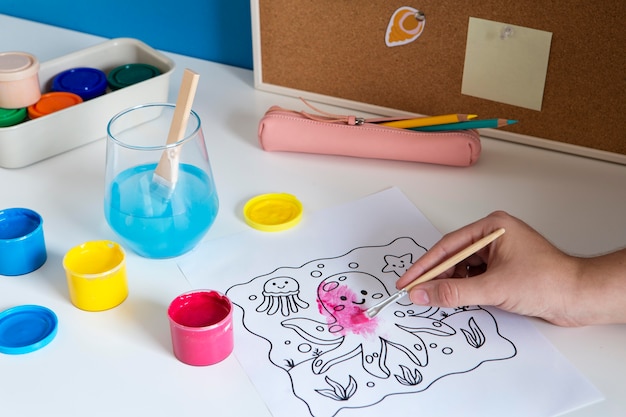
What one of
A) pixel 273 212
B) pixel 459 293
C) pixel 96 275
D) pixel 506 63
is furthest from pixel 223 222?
pixel 506 63

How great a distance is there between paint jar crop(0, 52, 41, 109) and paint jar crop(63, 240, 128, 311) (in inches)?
10.7

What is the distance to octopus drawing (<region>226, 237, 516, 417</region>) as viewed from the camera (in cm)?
71

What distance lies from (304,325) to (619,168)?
460 mm

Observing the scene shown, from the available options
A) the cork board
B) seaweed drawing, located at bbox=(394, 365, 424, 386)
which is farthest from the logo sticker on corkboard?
seaweed drawing, located at bbox=(394, 365, 424, 386)

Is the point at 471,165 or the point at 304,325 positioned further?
the point at 471,165

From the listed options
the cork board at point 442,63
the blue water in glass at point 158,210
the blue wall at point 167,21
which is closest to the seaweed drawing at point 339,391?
the blue water in glass at point 158,210

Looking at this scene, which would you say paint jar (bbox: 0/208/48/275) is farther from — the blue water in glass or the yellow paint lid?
the yellow paint lid

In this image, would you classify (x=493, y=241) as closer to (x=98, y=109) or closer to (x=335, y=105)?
(x=335, y=105)

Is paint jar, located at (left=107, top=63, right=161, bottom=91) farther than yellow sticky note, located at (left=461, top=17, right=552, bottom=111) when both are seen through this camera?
Yes

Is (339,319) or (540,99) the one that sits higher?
(540,99)

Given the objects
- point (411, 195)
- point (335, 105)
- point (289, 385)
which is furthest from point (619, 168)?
point (289, 385)

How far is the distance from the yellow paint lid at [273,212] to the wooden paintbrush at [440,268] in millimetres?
159

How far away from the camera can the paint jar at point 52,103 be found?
100 centimetres

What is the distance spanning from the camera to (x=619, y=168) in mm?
981
